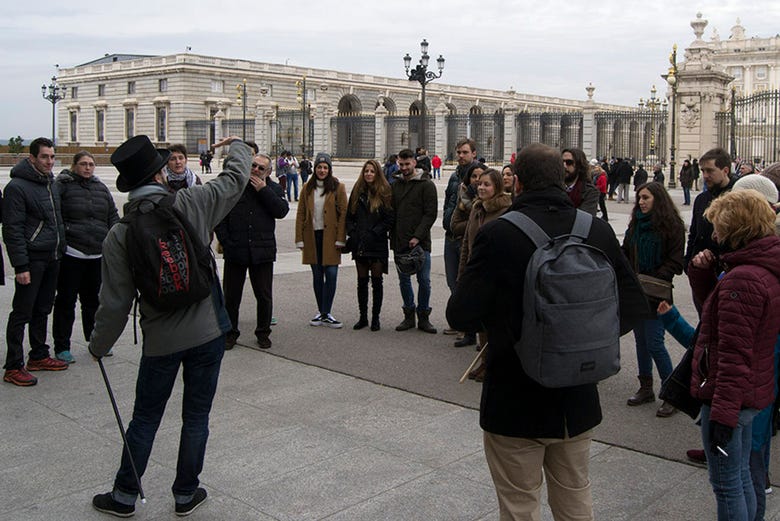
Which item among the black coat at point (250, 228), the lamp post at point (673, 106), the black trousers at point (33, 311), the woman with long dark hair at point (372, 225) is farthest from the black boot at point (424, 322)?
the lamp post at point (673, 106)

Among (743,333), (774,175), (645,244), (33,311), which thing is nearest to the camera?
(743,333)

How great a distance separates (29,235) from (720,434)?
5434 mm

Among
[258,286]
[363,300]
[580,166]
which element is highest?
[580,166]

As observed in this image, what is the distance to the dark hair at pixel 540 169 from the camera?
11.0 feet

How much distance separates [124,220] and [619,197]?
2810 cm

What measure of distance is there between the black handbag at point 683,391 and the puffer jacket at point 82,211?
17.0 feet

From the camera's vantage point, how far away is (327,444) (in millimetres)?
5469

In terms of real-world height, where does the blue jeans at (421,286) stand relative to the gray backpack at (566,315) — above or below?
below

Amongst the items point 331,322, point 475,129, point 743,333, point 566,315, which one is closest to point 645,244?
point 743,333

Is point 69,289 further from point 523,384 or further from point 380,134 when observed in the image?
point 380,134

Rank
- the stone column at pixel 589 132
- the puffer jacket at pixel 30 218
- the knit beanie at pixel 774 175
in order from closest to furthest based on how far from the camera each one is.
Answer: the knit beanie at pixel 774 175
the puffer jacket at pixel 30 218
the stone column at pixel 589 132

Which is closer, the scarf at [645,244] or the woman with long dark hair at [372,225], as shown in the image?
the scarf at [645,244]

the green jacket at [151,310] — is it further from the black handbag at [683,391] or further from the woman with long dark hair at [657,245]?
the woman with long dark hair at [657,245]

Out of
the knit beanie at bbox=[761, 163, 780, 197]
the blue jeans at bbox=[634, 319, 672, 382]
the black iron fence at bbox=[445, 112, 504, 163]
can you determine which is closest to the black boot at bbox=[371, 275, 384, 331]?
the blue jeans at bbox=[634, 319, 672, 382]
